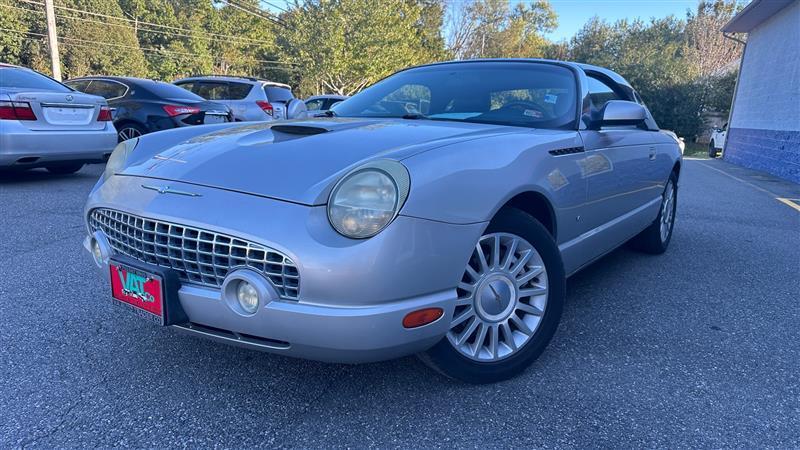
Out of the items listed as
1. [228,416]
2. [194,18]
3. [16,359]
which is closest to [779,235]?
[228,416]

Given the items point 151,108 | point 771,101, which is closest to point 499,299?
point 151,108

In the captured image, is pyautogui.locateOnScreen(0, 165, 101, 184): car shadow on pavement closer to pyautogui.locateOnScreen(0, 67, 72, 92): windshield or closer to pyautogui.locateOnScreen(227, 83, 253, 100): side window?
pyautogui.locateOnScreen(0, 67, 72, 92): windshield

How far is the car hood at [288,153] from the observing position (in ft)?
6.29

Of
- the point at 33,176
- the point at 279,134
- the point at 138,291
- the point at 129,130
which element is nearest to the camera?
the point at 138,291

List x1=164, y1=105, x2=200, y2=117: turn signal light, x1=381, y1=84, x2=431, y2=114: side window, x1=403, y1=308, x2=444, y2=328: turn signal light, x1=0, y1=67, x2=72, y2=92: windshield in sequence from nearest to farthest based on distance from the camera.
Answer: x1=403, y1=308, x2=444, y2=328: turn signal light → x1=381, y1=84, x2=431, y2=114: side window → x1=0, y1=67, x2=72, y2=92: windshield → x1=164, y1=105, x2=200, y2=117: turn signal light

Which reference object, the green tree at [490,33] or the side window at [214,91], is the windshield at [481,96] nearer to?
the side window at [214,91]

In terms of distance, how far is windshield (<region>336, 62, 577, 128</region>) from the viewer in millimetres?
2979

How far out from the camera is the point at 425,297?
1864mm

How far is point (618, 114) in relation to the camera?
9.82 ft

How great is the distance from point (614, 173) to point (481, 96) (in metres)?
0.88

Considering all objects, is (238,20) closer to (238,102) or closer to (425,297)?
(238,102)

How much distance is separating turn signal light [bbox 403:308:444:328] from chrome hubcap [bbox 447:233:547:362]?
130mm

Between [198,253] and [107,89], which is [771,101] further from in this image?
[198,253]

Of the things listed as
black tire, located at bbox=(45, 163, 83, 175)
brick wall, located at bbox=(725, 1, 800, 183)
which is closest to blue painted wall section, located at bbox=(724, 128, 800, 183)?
brick wall, located at bbox=(725, 1, 800, 183)
